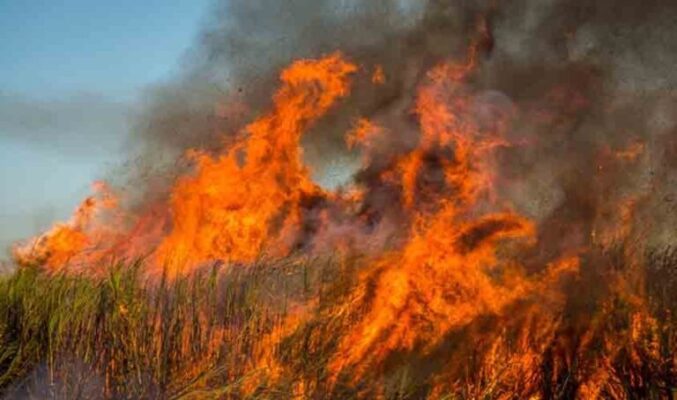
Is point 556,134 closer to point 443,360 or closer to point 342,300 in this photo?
point 443,360

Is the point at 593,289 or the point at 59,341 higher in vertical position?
the point at 593,289

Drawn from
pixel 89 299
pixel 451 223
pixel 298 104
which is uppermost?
pixel 298 104

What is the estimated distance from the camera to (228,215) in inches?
589

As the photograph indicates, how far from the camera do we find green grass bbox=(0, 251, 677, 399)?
32.5 ft

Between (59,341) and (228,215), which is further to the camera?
(228,215)

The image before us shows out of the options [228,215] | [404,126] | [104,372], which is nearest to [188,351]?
[104,372]

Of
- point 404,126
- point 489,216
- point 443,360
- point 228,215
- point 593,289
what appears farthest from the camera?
point 404,126

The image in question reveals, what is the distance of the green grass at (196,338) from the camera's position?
990 centimetres

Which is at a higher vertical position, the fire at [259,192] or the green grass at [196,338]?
the fire at [259,192]

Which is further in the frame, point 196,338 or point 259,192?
point 259,192

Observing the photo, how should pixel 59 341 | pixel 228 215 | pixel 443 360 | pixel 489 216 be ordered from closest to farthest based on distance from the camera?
Answer: pixel 59 341, pixel 443 360, pixel 489 216, pixel 228 215

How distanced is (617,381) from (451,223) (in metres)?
3.81

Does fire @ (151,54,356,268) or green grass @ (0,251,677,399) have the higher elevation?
fire @ (151,54,356,268)

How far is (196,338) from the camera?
10.1 m
